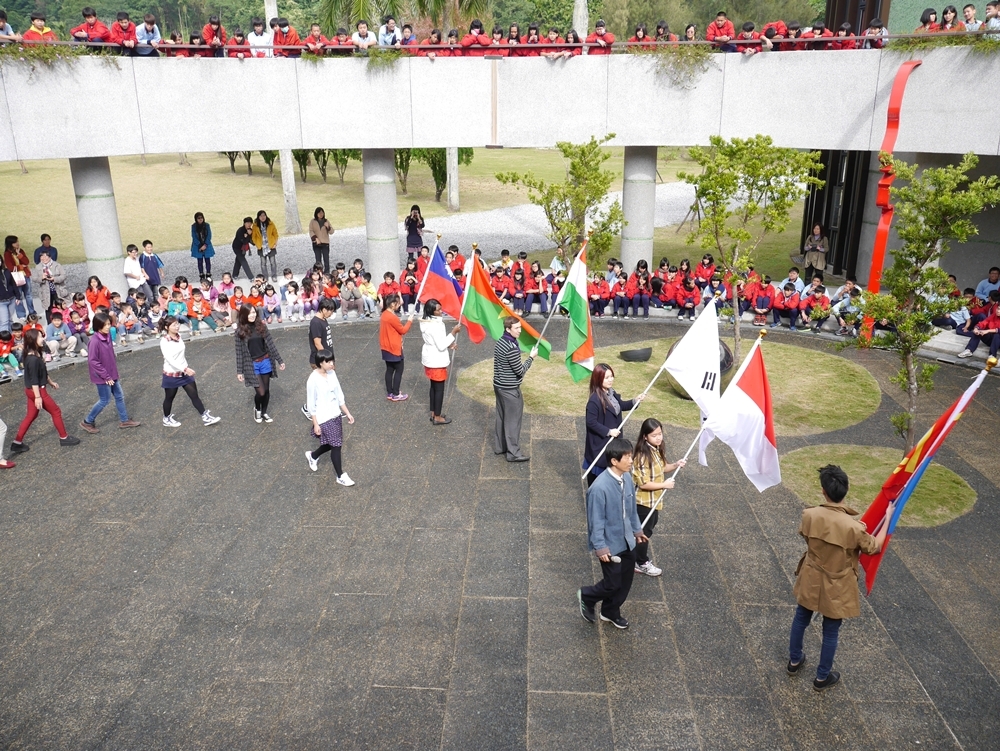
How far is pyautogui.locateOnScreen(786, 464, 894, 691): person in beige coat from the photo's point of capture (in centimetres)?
628

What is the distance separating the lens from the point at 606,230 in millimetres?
18125

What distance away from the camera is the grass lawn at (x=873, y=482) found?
32.0ft

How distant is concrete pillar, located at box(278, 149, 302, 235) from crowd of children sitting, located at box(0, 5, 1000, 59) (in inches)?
444

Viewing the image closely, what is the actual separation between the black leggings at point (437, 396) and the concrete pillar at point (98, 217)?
9522 millimetres

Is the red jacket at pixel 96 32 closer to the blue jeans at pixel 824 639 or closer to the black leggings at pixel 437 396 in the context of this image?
the black leggings at pixel 437 396

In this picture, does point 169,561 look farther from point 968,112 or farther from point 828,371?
point 968,112

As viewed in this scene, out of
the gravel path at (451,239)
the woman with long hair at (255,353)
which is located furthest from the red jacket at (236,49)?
the woman with long hair at (255,353)

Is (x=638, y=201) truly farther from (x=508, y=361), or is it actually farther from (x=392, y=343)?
(x=508, y=361)

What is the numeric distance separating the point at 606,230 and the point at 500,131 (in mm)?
3363

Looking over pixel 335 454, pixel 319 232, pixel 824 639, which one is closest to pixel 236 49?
pixel 319 232

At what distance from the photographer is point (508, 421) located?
1094 centimetres

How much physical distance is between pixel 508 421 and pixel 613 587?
403 cm

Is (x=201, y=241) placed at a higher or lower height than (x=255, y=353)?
higher

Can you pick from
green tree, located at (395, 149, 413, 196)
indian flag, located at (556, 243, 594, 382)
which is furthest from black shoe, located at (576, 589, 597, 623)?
green tree, located at (395, 149, 413, 196)
